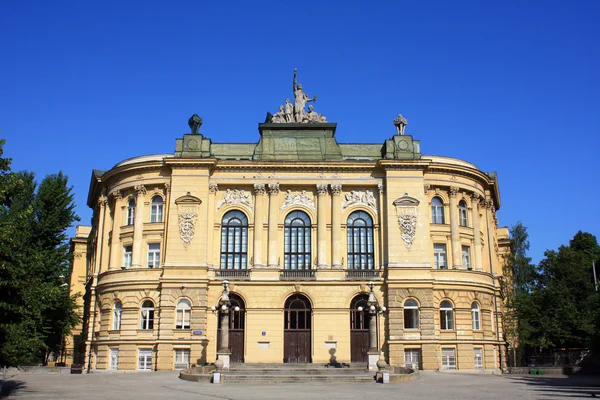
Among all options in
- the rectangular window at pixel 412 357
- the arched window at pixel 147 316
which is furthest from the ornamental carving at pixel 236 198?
the rectangular window at pixel 412 357

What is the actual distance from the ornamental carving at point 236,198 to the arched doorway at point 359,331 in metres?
10.0

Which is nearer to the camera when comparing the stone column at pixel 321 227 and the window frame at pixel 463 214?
the stone column at pixel 321 227

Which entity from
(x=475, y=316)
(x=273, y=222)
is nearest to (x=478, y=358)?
(x=475, y=316)

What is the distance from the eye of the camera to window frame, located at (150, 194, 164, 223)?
43.2 meters

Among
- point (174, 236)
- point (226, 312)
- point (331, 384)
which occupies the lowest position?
point (331, 384)

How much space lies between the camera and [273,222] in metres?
42.8

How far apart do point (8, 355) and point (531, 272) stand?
43.5 meters

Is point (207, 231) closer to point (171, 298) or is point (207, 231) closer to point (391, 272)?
point (171, 298)

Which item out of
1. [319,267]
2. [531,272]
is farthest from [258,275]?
[531,272]

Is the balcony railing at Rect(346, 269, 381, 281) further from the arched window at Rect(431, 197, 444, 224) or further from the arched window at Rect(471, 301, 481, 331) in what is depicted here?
the arched window at Rect(471, 301, 481, 331)

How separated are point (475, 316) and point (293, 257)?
43.6 ft

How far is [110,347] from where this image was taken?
41.2 metres

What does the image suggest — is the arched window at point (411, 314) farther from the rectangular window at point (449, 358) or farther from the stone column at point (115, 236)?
the stone column at point (115, 236)

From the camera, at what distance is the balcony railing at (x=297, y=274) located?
136 ft
